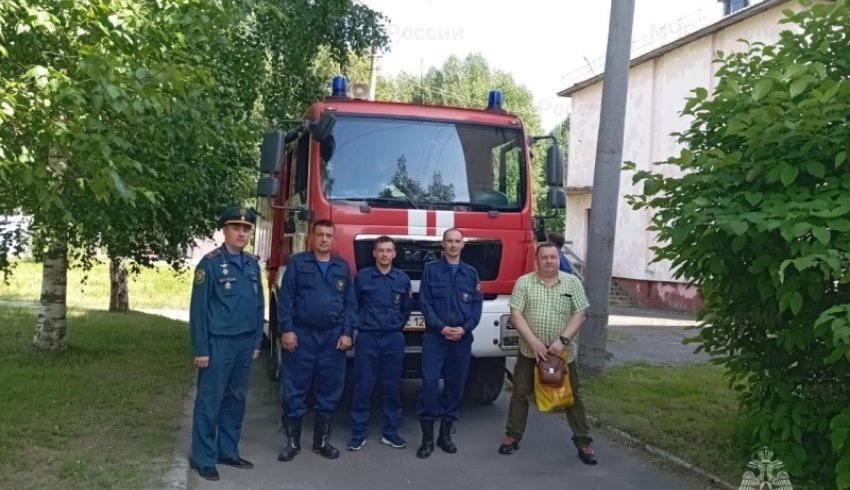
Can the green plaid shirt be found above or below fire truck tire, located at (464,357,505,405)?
above

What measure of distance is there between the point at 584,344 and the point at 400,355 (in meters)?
3.76

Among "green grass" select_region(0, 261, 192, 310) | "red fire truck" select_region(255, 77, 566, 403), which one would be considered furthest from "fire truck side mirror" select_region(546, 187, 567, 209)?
"green grass" select_region(0, 261, 192, 310)

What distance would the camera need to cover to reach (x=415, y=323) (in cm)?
696

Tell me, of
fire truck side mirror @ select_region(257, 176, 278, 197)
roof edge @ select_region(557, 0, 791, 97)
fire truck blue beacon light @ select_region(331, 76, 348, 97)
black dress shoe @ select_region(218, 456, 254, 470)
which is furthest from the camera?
roof edge @ select_region(557, 0, 791, 97)

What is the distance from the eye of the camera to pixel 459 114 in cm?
759

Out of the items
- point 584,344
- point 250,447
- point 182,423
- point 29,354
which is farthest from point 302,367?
point 29,354

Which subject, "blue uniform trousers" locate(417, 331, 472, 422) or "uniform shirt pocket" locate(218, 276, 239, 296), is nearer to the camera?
"uniform shirt pocket" locate(218, 276, 239, 296)

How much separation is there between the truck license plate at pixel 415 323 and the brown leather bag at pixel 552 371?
1.16 meters

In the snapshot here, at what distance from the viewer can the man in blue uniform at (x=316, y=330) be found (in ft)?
20.2

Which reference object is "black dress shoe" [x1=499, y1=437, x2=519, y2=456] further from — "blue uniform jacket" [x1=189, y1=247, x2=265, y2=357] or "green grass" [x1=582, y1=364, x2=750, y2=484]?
"blue uniform jacket" [x1=189, y1=247, x2=265, y2=357]

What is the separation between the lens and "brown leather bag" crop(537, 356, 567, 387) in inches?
245

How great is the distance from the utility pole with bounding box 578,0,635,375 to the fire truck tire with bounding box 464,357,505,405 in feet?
5.85

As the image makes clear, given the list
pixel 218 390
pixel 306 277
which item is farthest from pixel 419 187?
pixel 218 390

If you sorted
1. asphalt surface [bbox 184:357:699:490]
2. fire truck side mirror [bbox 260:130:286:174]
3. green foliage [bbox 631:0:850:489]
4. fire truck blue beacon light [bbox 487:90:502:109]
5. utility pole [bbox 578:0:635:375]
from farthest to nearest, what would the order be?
utility pole [bbox 578:0:635:375] → fire truck blue beacon light [bbox 487:90:502:109] → fire truck side mirror [bbox 260:130:286:174] → asphalt surface [bbox 184:357:699:490] → green foliage [bbox 631:0:850:489]
